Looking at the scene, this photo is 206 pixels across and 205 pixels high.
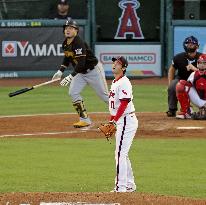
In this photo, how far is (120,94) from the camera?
899 centimetres

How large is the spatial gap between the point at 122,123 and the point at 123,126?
0.11ft

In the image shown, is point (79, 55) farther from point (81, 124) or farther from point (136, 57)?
point (136, 57)

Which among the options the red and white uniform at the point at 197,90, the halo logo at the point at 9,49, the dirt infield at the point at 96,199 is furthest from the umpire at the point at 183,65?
the halo logo at the point at 9,49

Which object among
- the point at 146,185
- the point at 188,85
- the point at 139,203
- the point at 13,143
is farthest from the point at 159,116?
the point at 139,203

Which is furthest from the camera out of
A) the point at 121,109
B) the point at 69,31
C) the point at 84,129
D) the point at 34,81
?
the point at 34,81

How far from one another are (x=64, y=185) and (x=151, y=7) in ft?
53.6

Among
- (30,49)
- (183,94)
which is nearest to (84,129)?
(183,94)

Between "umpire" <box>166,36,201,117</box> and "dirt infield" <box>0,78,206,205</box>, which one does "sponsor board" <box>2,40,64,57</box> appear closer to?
"dirt infield" <box>0,78,206,205</box>

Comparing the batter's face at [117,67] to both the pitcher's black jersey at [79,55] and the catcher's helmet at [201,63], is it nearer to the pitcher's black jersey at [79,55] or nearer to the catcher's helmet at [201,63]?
the pitcher's black jersey at [79,55]

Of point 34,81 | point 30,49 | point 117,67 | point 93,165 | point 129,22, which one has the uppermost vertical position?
point 117,67

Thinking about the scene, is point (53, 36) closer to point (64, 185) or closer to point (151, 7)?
point (151, 7)

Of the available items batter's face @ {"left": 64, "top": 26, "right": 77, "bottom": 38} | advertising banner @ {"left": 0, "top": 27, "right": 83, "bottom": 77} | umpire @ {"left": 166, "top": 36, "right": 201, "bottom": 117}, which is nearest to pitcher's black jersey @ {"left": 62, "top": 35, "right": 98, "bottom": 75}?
batter's face @ {"left": 64, "top": 26, "right": 77, "bottom": 38}

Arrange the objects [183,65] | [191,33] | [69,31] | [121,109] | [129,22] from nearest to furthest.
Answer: [121,109], [69,31], [183,65], [191,33], [129,22]

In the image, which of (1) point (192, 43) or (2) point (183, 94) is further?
(2) point (183, 94)
